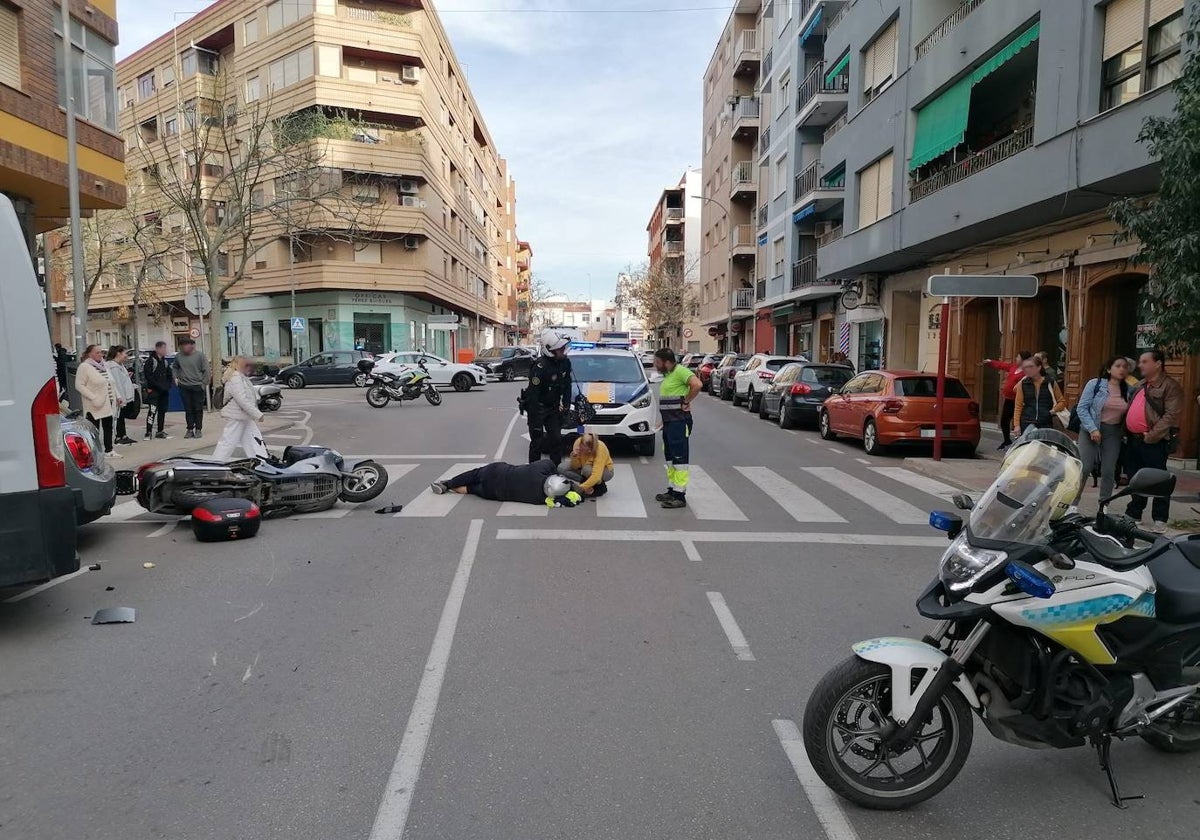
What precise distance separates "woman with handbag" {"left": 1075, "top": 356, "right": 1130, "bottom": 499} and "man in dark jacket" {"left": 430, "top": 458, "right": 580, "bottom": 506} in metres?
5.67

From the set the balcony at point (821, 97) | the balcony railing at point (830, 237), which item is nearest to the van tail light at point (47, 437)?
the balcony railing at point (830, 237)

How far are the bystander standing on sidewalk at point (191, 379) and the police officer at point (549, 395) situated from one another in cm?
747

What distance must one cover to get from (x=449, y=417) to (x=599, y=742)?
56.8ft

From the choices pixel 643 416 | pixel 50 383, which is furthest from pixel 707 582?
pixel 643 416

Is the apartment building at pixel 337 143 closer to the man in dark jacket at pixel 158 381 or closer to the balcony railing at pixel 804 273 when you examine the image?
the balcony railing at pixel 804 273

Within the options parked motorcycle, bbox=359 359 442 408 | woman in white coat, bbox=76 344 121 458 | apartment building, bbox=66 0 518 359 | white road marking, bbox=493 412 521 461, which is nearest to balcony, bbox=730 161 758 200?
apartment building, bbox=66 0 518 359

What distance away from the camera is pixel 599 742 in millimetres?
3654

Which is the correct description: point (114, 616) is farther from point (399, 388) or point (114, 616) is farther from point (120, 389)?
point (399, 388)

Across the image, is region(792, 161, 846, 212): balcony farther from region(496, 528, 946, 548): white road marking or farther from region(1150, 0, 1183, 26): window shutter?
region(496, 528, 946, 548): white road marking

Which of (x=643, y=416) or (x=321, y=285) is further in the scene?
(x=321, y=285)

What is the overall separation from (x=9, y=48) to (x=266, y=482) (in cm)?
1095

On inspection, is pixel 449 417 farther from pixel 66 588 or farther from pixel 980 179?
pixel 66 588

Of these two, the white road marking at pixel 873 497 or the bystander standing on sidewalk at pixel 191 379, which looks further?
the bystander standing on sidewalk at pixel 191 379

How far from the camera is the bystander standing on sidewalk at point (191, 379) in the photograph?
14.8 m
